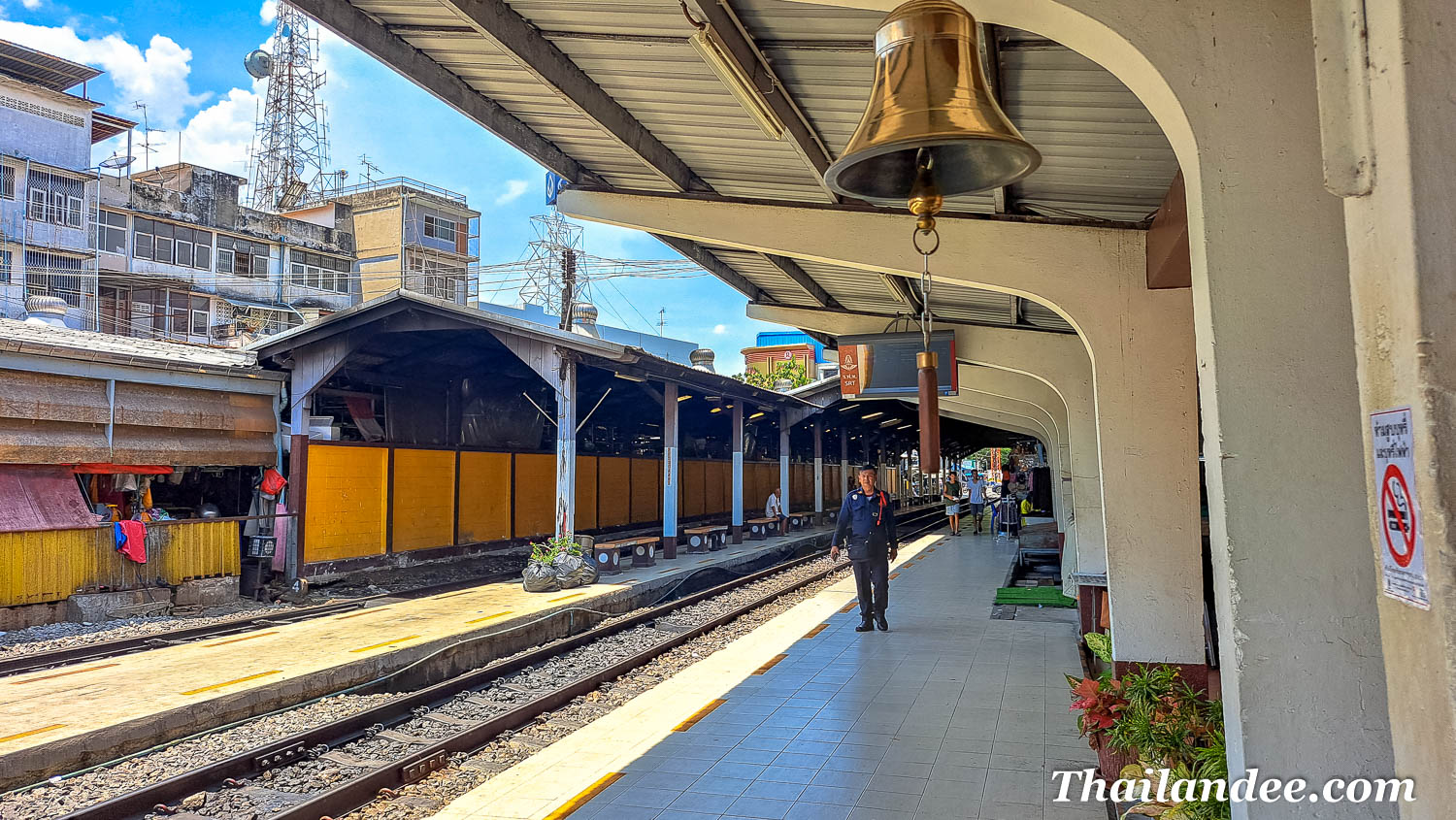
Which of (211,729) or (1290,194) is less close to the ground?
(1290,194)

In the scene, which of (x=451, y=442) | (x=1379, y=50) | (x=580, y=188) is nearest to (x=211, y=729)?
(x=580, y=188)

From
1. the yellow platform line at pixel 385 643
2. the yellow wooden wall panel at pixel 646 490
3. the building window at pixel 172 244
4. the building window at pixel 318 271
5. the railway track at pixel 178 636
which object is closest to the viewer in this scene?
the railway track at pixel 178 636

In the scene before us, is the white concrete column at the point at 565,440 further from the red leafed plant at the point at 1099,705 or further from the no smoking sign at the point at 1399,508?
the no smoking sign at the point at 1399,508

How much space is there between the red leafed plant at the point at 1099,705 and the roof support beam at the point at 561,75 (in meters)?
4.28

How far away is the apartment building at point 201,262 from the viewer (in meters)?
28.0

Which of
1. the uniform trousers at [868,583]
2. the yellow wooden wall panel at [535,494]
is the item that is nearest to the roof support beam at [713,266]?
the uniform trousers at [868,583]

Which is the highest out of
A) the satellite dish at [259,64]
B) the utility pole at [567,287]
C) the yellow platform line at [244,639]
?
the satellite dish at [259,64]

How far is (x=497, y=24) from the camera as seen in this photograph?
4.23m

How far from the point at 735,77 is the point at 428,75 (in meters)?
1.91

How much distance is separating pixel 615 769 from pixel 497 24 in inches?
164

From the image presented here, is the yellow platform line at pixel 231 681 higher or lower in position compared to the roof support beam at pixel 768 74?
lower

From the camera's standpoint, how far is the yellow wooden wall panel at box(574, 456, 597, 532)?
20.4m

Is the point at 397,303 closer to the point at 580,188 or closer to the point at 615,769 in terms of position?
the point at 580,188

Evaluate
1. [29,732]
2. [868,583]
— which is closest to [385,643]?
[29,732]
